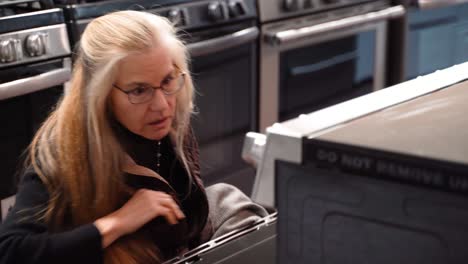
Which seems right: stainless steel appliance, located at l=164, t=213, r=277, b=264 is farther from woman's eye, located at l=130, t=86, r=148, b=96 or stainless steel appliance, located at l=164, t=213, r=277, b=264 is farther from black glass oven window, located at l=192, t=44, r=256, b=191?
black glass oven window, located at l=192, t=44, r=256, b=191

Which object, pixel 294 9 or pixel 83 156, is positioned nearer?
pixel 83 156

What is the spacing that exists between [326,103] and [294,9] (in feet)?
1.45

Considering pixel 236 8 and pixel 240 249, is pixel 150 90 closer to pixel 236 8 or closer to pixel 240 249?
pixel 240 249

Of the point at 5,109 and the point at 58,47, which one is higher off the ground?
the point at 58,47

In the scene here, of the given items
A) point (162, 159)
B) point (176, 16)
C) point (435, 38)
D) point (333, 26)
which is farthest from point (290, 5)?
point (162, 159)

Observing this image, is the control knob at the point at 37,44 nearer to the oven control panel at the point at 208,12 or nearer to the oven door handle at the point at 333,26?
the oven control panel at the point at 208,12

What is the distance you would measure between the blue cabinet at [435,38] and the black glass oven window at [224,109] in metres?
1.01

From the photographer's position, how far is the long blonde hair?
1303 mm

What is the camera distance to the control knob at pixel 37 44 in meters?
2.07

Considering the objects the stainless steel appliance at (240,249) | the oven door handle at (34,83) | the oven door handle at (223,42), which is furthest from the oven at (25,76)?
the stainless steel appliance at (240,249)

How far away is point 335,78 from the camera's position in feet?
10.2

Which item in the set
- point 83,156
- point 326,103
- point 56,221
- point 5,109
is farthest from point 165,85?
point 326,103

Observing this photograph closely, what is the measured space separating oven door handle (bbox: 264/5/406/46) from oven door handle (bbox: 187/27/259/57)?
0.08 meters

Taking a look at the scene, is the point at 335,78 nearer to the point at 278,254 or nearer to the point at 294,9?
the point at 294,9
